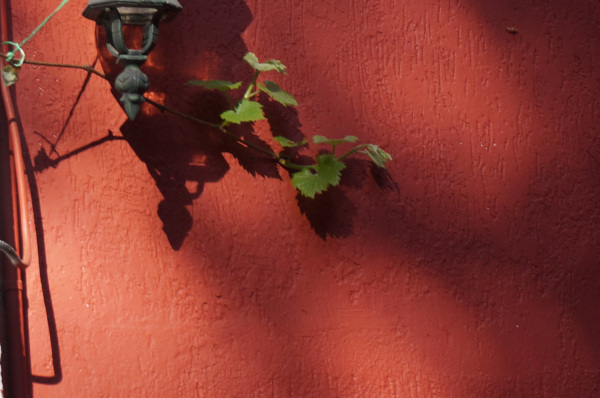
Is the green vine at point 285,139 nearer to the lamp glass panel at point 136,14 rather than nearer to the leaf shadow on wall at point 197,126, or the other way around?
the leaf shadow on wall at point 197,126

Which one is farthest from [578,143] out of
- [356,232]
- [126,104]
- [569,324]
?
[126,104]

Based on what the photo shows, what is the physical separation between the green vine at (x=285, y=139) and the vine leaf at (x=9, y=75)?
14.8 inches

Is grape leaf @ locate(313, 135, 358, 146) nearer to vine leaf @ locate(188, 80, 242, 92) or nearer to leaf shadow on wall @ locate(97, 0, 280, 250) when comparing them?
leaf shadow on wall @ locate(97, 0, 280, 250)

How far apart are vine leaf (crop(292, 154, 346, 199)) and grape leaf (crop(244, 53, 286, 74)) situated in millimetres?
247

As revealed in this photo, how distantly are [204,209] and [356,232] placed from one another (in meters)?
0.39

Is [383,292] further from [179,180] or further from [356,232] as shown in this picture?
[179,180]

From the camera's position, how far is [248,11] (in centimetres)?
178

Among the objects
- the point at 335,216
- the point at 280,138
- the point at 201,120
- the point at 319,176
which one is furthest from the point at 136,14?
the point at 335,216

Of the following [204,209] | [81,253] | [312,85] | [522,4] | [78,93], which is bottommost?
[81,253]

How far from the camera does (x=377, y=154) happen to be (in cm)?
177

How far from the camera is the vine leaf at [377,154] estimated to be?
5.76ft

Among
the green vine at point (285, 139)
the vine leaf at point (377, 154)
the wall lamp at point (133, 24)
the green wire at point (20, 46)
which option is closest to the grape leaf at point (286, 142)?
the green vine at point (285, 139)

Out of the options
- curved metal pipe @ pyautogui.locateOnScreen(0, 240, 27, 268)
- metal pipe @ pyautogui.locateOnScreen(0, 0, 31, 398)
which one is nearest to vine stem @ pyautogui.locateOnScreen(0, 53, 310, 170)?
metal pipe @ pyautogui.locateOnScreen(0, 0, 31, 398)

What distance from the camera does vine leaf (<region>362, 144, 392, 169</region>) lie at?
1.76 metres
